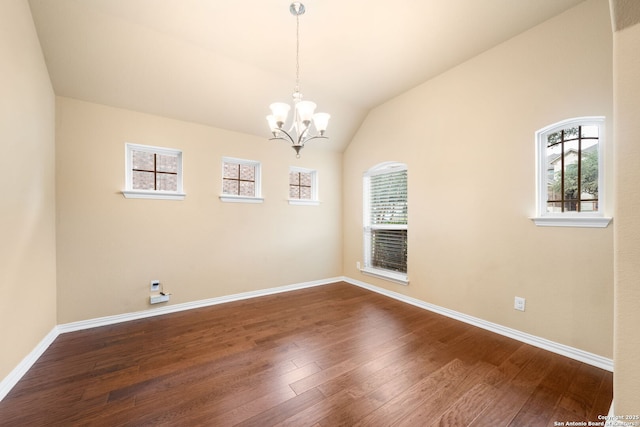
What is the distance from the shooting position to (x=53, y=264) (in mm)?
2531

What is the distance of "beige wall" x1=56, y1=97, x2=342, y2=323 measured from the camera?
2674 mm

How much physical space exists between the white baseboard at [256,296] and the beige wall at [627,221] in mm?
1326

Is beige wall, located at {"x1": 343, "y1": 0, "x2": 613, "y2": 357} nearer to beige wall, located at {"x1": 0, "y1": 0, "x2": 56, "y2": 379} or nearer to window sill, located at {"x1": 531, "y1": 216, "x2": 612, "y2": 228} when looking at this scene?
window sill, located at {"x1": 531, "y1": 216, "x2": 612, "y2": 228}

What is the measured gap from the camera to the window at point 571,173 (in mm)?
2047

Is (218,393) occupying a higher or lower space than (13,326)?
lower

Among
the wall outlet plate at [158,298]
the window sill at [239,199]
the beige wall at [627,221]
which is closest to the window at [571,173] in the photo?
the beige wall at [627,221]

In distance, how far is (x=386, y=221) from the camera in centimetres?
407

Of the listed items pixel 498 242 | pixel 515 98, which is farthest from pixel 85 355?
pixel 515 98

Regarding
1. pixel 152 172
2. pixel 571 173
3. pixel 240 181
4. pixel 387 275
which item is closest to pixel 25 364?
pixel 152 172

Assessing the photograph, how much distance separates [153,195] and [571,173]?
4499 mm

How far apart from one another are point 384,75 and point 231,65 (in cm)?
192

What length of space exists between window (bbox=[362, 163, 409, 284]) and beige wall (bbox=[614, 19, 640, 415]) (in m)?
2.45

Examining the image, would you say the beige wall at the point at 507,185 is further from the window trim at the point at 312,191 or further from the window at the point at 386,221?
the window trim at the point at 312,191

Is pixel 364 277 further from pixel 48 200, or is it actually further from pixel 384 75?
pixel 48 200
